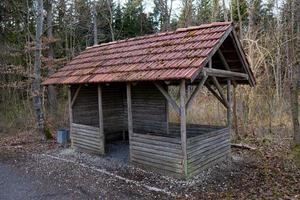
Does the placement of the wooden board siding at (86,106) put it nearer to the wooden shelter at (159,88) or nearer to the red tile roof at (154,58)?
the wooden shelter at (159,88)

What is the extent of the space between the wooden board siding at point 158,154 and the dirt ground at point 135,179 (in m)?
0.20

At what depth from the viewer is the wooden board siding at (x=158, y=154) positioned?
7117 millimetres

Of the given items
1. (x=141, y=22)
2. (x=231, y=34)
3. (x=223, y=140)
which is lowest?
(x=223, y=140)

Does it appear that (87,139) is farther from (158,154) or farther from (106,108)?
(158,154)

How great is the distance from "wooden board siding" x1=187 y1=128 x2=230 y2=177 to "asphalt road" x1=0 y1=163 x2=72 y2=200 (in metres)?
2.80

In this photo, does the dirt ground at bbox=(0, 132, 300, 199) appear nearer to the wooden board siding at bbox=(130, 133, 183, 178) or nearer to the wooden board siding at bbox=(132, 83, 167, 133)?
the wooden board siding at bbox=(130, 133, 183, 178)

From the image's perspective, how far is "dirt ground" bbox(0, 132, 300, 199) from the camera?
631 cm

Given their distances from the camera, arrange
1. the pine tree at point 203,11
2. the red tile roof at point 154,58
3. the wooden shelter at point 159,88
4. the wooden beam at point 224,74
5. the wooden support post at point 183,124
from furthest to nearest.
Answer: the pine tree at point 203,11 → the wooden beam at point 224,74 → the wooden shelter at point 159,88 → the red tile roof at point 154,58 → the wooden support post at point 183,124

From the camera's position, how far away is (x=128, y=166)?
26.9 ft

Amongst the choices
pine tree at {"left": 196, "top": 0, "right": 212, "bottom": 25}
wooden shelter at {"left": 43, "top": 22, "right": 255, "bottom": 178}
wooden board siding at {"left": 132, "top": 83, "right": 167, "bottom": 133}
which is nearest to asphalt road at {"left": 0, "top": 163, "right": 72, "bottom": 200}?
wooden shelter at {"left": 43, "top": 22, "right": 255, "bottom": 178}

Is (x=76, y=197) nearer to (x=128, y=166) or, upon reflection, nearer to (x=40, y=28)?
(x=128, y=166)

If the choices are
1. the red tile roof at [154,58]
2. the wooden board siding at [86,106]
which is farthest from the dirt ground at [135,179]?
the red tile roof at [154,58]

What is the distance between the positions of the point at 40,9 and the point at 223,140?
8674 millimetres

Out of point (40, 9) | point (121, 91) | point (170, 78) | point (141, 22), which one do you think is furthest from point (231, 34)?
point (141, 22)
